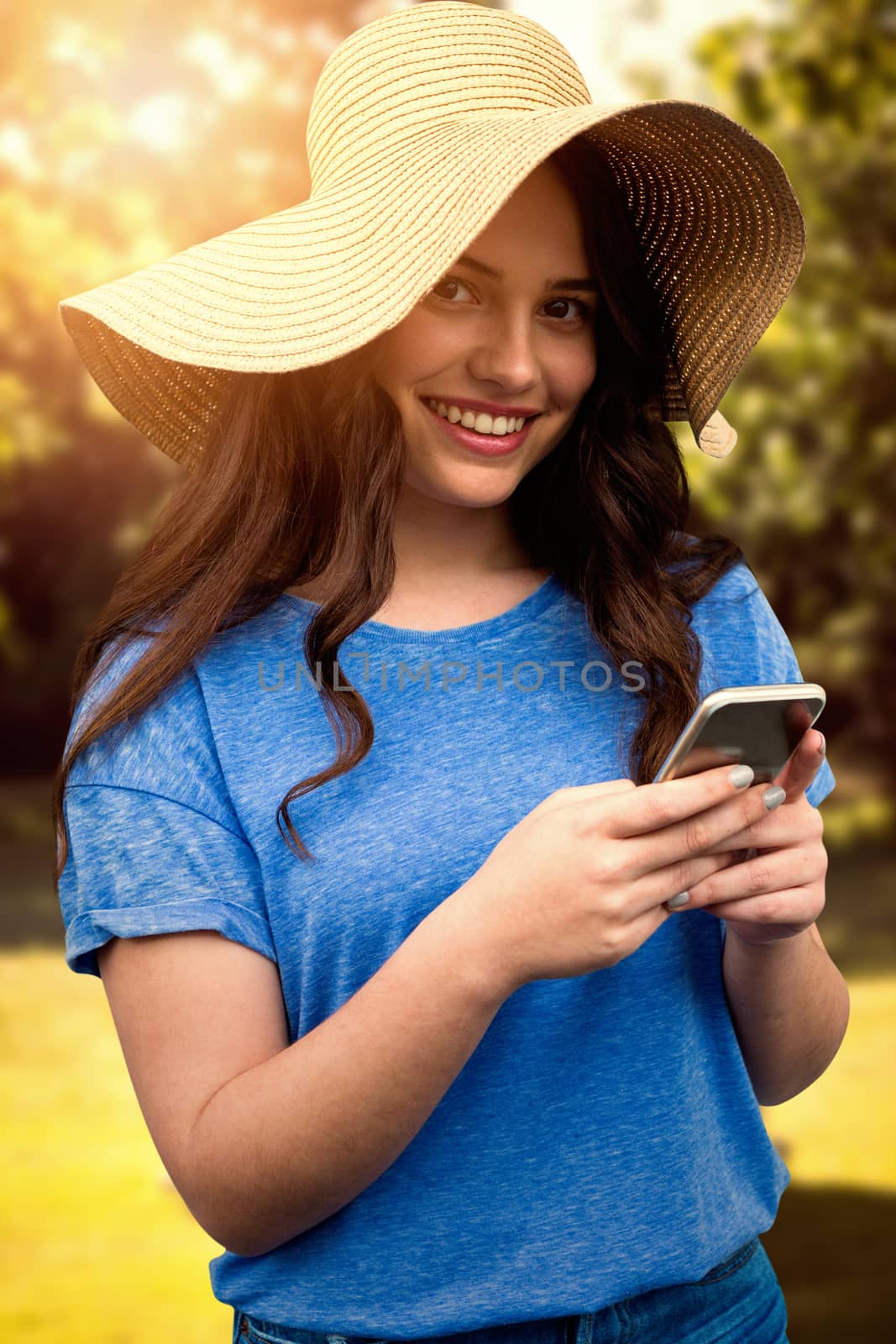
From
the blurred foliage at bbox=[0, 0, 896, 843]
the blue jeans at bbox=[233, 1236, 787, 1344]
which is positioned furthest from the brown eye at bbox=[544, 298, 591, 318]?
the blurred foliage at bbox=[0, 0, 896, 843]

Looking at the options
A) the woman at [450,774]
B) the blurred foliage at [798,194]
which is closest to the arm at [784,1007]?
the woman at [450,774]

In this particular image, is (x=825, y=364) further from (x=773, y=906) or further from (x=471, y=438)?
(x=773, y=906)

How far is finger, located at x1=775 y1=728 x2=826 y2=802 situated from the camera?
1.08m

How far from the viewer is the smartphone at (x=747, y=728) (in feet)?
3.28

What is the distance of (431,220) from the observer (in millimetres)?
1214

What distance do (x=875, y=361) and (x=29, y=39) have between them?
10.7ft

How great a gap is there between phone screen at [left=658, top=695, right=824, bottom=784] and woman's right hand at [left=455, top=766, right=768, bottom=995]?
0.06 feet

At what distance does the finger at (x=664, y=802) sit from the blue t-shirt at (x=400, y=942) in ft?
0.75

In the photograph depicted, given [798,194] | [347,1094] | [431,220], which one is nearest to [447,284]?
[431,220]

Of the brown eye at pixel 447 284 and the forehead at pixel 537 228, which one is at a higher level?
the forehead at pixel 537 228

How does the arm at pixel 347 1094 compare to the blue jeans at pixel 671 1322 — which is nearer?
the arm at pixel 347 1094

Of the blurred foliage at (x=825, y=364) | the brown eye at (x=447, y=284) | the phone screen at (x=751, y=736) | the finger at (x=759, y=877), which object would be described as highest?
the blurred foliage at (x=825, y=364)

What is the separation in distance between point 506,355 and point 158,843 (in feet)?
1.87

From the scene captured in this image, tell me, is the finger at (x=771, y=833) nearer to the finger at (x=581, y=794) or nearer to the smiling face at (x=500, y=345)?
the finger at (x=581, y=794)
